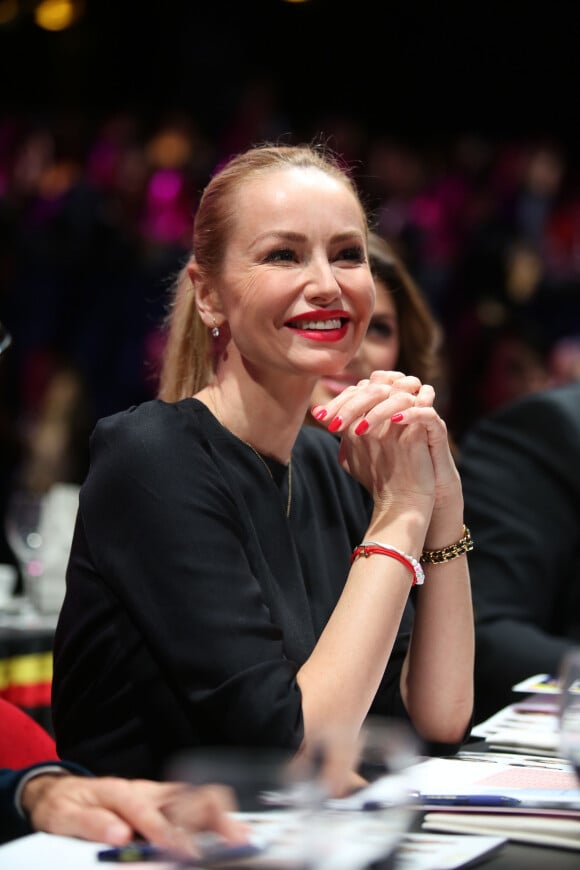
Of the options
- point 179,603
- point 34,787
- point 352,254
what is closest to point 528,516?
point 352,254

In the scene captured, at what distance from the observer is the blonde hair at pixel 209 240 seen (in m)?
1.66

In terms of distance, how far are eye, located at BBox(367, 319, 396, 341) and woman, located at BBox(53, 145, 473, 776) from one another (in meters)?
0.76

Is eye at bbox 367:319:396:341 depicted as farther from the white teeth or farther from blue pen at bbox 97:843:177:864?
blue pen at bbox 97:843:177:864

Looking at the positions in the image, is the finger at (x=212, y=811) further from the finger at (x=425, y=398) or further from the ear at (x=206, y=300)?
the ear at (x=206, y=300)

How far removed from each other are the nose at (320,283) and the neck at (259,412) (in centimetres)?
15

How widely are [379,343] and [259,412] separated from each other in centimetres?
91

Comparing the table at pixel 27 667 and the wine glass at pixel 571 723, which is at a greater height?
the wine glass at pixel 571 723

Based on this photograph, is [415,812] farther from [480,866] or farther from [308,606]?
[308,606]

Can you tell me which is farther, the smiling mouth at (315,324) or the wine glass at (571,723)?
the smiling mouth at (315,324)

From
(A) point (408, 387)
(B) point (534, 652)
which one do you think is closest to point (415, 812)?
(A) point (408, 387)

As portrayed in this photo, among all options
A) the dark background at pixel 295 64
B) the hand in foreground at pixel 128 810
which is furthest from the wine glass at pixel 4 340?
the dark background at pixel 295 64

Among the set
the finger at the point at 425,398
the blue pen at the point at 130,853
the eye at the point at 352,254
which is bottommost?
the blue pen at the point at 130,853

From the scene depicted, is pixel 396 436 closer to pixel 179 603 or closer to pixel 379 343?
pixel 179 603

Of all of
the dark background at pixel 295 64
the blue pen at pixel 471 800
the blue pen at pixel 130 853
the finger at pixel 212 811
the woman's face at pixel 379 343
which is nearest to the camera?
the finger at pixel 212 811
